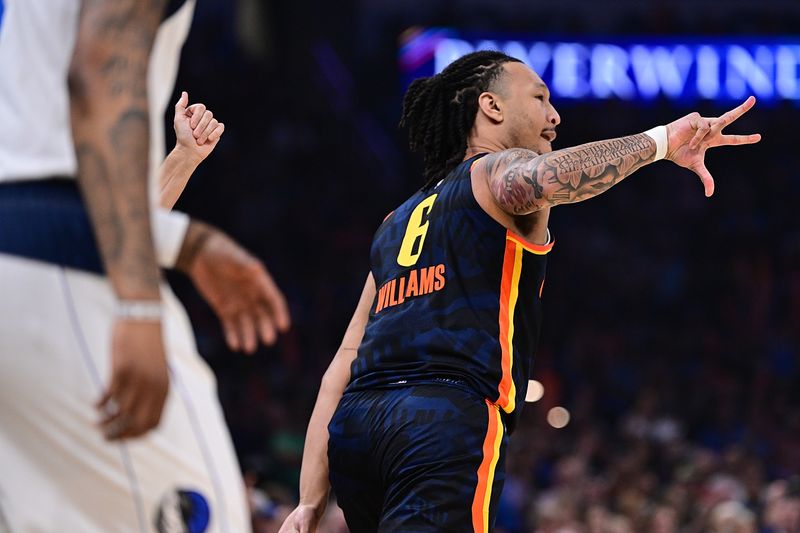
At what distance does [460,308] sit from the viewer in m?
3.59

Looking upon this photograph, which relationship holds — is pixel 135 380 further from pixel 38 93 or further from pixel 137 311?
pixel 38 93

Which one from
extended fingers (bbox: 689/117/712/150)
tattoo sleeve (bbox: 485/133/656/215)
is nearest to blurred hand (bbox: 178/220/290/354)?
tattoo sleeve (bbox: 485/133/656/215)

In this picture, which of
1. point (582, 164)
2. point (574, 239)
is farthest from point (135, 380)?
point (574, 239)

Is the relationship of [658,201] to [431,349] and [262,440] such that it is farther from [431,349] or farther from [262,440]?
[431,349]

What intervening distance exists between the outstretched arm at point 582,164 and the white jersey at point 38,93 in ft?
4.43

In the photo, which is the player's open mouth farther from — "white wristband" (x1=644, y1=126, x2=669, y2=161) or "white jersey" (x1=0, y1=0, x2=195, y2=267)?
"white jersey" (x1=0, y1=0, x2=195, y2=267)

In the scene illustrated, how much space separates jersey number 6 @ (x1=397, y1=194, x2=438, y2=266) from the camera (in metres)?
3.74

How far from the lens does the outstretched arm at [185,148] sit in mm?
3822

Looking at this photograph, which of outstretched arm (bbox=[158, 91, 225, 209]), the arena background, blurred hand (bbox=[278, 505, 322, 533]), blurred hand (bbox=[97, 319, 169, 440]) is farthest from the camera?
the arena background

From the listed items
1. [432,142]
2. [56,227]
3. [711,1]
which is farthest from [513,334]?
[711,1]

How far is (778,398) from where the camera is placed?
14.2m

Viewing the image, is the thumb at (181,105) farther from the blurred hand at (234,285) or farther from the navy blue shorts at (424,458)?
the blurred hand at (234,285)

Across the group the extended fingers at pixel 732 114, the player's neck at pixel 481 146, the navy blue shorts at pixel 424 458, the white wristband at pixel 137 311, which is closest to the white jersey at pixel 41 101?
the white wristband at pixel 137 311

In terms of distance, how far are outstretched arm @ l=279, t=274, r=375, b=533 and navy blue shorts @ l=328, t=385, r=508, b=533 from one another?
0.17 m
